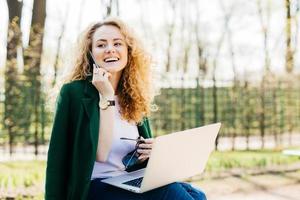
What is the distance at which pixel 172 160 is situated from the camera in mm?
2289

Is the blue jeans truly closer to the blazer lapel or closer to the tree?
the blazer lapel

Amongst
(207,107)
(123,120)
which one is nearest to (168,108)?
(207,107)

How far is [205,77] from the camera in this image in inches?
431

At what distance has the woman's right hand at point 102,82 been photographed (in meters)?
2.46

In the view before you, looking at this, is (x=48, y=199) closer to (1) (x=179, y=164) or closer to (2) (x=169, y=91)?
(1) (x=179, y=164)

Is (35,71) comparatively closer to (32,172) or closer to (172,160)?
(32,172)

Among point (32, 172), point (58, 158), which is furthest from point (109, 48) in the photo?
point (32, 172)

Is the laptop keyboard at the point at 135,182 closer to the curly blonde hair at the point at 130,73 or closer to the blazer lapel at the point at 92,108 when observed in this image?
the blazer lapel at the point at 92,108

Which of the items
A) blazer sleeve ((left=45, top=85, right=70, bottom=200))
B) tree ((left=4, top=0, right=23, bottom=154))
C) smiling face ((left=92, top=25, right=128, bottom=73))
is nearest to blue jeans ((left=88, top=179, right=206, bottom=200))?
blazer sleeve ((left=45, top=85, right=70, bottom=200))

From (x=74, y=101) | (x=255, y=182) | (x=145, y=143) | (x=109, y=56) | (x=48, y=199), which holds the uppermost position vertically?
(x=109, y=56)

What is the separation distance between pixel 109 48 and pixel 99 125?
42 cm

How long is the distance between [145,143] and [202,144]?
0.28 meters

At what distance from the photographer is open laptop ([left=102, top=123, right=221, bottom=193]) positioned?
216 centimetres

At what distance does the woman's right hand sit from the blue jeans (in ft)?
1.35
